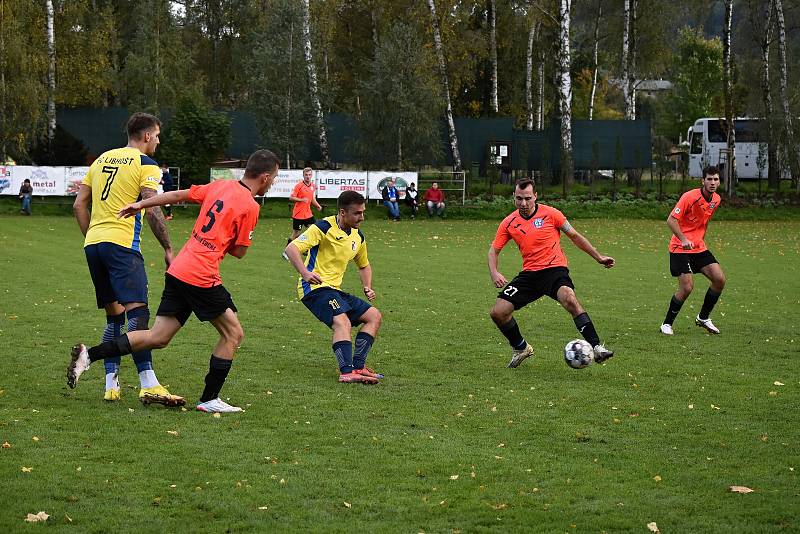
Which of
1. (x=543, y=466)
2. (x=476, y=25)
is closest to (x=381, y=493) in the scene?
(x=543, y=466)

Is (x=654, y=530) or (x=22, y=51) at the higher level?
(x=22, y=51)

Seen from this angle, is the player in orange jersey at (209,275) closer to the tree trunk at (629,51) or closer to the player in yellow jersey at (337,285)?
the player in yellow jersey at (337,285)

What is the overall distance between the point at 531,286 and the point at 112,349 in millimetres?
4400

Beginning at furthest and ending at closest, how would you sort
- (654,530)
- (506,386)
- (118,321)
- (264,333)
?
(264,333), (506,386), (118,321), (654,530)

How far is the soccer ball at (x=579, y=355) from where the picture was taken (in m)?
9.63

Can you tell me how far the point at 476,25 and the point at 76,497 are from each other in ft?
152

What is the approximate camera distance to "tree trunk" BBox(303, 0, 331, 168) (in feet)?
136

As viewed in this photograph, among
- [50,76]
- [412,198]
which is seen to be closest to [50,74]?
[50,76]

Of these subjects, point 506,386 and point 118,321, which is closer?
point 118,321

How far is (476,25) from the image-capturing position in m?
49.8

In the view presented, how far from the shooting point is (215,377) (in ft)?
26.0

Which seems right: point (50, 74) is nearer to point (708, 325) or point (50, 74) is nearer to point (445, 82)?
point (445, 82)

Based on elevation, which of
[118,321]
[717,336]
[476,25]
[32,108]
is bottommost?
[717,336]

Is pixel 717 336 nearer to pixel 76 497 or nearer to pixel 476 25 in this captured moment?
pixel 76 497
